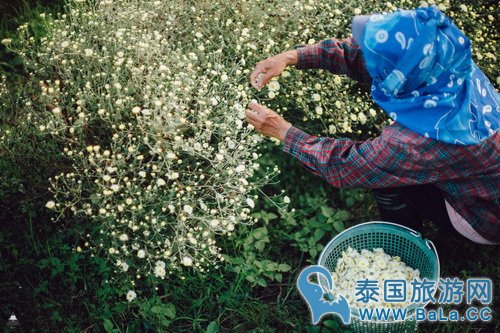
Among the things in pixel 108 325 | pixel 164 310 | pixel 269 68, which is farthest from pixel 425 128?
pixel 108 325

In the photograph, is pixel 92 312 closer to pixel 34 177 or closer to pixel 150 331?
pixel 150 331

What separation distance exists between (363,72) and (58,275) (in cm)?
198

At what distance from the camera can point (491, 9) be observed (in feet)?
12.3

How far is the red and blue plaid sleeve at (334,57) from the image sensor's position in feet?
9.47

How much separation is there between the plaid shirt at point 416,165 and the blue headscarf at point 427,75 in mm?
64

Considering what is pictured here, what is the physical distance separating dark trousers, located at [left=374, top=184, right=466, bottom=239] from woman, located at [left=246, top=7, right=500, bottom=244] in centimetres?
3

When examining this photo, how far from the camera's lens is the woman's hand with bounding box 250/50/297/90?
2.81m

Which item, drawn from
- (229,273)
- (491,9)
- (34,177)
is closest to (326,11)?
(491,9)

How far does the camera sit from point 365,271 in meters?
2.78

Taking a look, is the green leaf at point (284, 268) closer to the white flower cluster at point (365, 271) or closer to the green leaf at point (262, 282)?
the green leaf at point (262, 282)

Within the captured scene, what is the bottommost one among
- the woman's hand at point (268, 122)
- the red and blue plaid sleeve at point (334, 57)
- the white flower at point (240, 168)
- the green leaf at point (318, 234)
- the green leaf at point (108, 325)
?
the green leaf at point (108, 325)

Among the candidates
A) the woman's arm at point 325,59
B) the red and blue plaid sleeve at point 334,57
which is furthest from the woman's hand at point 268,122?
the red and blue plaid sleeve at point 334,57

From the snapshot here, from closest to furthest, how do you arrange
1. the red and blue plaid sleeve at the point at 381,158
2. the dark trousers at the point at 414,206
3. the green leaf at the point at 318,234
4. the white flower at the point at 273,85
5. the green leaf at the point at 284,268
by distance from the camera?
the red and blue plaid sleeve at the point at 381,158, the dark trousers at the point at 414,206, the white flower at the point at 273,85, the green leaf at the point at 284,268, the green leaf at the point at 318,234

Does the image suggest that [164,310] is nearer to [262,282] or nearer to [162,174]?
[262,282]
